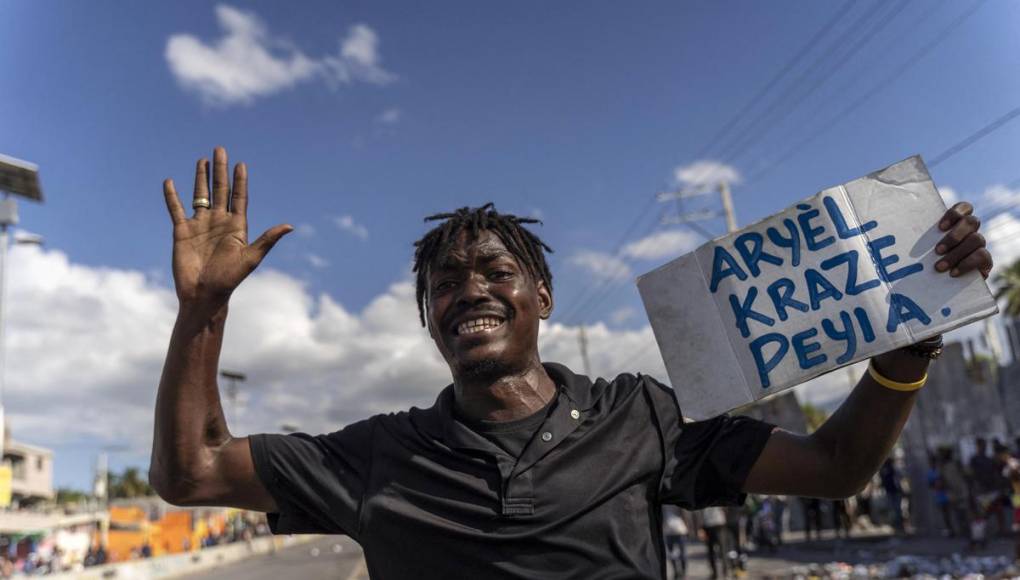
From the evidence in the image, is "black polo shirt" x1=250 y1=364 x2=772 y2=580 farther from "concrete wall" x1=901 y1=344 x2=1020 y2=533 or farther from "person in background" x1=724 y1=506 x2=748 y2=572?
"concrete wall" x1=901 y1=344 x2=1020 y2=533

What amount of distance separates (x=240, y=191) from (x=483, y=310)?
0.76 m

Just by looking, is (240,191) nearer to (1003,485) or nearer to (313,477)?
(313,477)

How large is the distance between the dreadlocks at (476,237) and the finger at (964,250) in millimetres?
1171

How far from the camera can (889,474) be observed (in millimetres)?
16938

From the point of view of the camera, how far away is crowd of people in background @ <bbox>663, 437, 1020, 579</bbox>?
13195 mm

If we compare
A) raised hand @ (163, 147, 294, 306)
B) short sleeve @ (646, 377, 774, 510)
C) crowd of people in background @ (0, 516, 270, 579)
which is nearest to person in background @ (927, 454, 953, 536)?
short sleeve @ (646, 377, 774, 510)

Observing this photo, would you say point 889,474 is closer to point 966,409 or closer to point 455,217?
point 966,409

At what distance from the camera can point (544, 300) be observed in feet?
8.84

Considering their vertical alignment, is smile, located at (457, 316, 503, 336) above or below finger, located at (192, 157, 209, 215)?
below

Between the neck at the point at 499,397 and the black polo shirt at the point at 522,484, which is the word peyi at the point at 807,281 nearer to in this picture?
the black polo shirt at the point at 522,484

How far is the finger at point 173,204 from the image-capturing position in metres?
2.26

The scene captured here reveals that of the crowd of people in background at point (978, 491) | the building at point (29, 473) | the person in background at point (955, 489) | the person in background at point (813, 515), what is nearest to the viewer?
the crowd of people in background at point (978, 491)

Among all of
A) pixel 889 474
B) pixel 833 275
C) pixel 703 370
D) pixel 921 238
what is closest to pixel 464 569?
pixel 703 370

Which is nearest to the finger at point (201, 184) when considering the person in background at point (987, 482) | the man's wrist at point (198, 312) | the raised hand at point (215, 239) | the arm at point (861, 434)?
the raised hand at point (215, 239)
